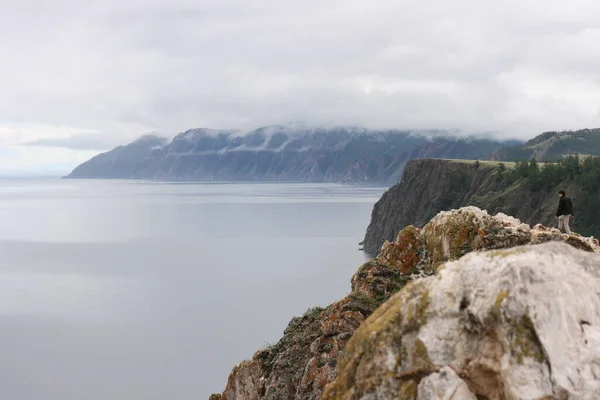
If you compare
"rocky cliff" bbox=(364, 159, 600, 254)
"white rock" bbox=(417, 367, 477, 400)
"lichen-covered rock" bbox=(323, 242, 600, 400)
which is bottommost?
"rocky cliff" bbox=(364, 159, 600, 254)

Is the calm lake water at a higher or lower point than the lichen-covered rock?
lower

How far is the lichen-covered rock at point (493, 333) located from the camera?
971 centimetres

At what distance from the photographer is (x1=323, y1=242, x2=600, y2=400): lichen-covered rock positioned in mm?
9711

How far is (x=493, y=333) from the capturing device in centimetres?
1023

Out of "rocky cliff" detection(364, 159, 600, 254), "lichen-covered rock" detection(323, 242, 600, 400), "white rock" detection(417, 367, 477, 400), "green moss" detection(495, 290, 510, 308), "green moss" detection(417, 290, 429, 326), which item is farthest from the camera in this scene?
"rocky cliff" detection(364, 159, 600, 254)

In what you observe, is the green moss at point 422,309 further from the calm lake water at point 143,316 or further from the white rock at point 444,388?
the calm lake water at point 143,316

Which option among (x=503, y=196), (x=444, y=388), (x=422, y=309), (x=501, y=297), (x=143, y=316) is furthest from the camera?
(x=503, y=196)

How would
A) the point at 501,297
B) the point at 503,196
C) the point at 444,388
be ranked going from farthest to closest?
1. the point at 503,196
2. the point at 444,388
3. the point at 501,297

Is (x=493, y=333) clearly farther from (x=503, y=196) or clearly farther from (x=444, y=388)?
(x=503, y=196)

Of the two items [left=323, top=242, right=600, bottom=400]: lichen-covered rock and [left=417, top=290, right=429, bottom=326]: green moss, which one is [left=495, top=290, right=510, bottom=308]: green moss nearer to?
[left=323, top=242, right=600, bottom=400]: lichen-covered rock

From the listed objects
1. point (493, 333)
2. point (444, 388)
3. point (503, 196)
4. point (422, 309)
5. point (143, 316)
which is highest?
point (422, 309)

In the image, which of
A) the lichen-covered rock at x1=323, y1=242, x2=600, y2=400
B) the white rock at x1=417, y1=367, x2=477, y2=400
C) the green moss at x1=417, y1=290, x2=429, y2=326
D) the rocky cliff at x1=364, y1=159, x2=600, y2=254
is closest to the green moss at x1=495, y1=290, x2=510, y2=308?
the lichen-covered rock at x1=323, y1=242, x2=600, y2=400

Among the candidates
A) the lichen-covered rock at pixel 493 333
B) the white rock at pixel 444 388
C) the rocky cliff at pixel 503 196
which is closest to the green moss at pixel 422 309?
the lichen-covered rock at pixel 493 333

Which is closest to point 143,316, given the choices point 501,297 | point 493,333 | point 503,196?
point 503,196
